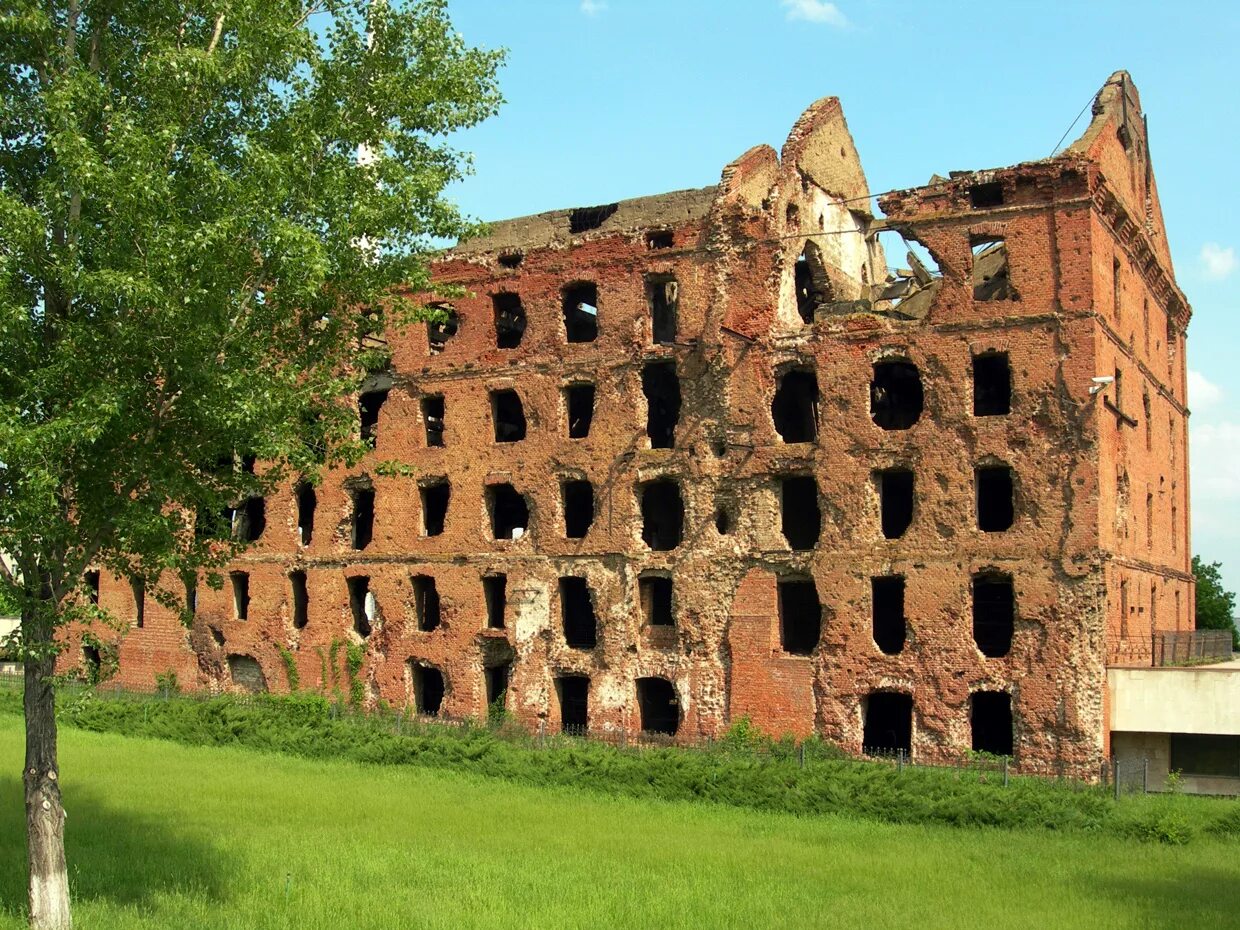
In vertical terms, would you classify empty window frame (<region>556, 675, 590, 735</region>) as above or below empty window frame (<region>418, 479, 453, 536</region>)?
below

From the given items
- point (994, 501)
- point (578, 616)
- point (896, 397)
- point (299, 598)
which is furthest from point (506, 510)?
point (994, 501)

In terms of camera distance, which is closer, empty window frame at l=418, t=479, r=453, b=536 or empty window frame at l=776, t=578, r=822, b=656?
empty window frame at l=776, t=578, r=822, b=656

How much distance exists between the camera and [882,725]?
94.3 feet

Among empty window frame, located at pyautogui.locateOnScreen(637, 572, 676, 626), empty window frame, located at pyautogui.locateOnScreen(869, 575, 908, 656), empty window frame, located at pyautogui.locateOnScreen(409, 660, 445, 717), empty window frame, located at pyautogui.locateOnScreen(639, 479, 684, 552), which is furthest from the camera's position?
empty window frame, located at pyautogui.locateOnScreen(409, 660, 445, 717)

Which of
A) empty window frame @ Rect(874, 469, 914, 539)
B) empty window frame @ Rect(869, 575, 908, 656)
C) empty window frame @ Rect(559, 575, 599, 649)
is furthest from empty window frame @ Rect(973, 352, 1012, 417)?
empty window frame @ Rect(559, 575, 599, 649)

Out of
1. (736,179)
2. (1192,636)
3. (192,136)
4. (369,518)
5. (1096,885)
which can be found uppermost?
(736,179)

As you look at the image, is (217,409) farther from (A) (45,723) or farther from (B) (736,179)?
(B) (736,179)

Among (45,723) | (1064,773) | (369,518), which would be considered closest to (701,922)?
(45,723)

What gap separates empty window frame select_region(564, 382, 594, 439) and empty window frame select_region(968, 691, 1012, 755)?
11.4 m

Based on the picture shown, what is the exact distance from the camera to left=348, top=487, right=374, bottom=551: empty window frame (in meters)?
34.1

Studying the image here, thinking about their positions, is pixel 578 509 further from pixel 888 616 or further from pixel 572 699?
pixel 888 616

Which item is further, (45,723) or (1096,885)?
(1096,885)

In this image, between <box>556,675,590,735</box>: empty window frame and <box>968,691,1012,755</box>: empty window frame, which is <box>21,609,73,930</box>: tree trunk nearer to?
<box>556,675,590,735</box>: empty window frame

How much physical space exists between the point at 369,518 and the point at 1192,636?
20.9 metres
